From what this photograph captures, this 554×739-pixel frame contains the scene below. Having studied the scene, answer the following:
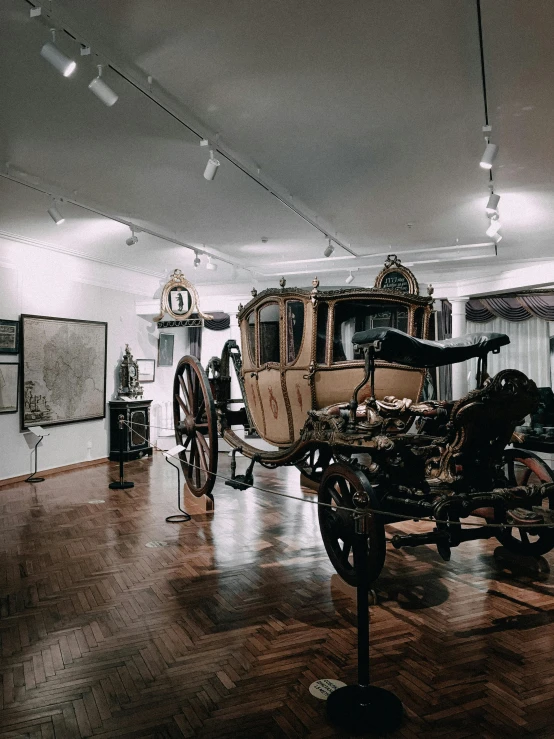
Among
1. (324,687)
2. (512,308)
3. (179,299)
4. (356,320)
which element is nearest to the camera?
(324,687)

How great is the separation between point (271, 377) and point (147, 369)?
6849 mm

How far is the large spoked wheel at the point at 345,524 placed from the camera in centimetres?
340

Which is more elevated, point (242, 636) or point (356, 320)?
point (356, 320)

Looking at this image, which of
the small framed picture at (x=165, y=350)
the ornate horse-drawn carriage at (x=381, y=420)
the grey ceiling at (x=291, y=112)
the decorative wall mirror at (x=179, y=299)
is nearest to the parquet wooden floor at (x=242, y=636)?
the ornate horse-drawn carriage at (x=381, y=420)

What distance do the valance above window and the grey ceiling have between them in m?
2.71

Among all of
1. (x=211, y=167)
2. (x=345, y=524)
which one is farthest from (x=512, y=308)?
(x=345, y=524)

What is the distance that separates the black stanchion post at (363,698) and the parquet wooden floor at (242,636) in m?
0.07

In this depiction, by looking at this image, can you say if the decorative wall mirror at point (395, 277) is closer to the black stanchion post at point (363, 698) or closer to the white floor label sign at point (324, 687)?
the black stanchion post at point (363, 698)

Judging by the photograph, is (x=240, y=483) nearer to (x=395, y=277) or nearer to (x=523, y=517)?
(x=523, y=517)

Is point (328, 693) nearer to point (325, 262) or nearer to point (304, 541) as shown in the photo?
point (304, 541)

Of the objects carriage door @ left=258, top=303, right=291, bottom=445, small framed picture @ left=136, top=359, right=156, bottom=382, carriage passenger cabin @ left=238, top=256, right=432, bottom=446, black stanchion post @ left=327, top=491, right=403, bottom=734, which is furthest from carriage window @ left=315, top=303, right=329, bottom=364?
small framed picture @ left=136, top=359, right=156, bottom=382

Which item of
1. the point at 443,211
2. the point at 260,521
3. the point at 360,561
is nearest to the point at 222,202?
the point at 443,211

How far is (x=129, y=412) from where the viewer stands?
1020 centimetres

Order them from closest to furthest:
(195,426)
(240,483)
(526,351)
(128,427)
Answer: (240,483) < (195,426) < (128,427) < (526,351)
